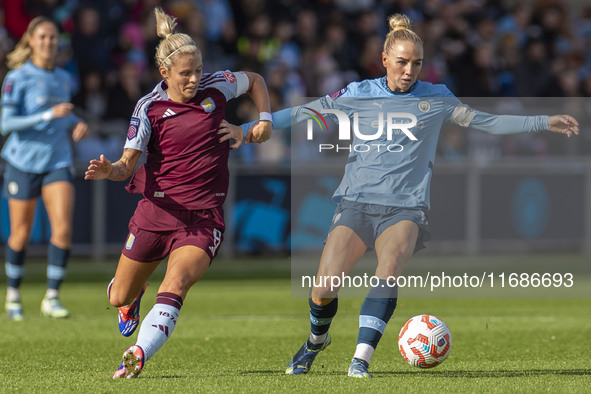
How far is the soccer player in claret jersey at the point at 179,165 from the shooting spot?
637 centimetres

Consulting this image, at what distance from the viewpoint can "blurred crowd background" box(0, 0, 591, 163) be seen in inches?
609

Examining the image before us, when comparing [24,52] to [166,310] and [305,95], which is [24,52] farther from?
[305,95]

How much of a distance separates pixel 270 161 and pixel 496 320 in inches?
257

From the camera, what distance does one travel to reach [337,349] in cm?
809

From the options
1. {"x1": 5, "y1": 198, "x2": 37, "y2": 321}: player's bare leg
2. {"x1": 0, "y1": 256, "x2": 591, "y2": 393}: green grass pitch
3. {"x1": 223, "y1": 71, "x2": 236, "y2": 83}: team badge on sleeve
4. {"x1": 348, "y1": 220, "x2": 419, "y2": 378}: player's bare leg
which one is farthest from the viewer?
{"x1": 5, "y1": 198, "x2": 37, "y2": 321}: player's bare leg

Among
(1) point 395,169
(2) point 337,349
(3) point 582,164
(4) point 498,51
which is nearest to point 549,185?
(3) point 582,164

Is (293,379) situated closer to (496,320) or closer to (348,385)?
(348,385)

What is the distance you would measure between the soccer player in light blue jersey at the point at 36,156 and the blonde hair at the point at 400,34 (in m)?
4.27

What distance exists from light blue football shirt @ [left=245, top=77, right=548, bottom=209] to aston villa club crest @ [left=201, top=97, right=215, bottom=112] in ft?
2.60

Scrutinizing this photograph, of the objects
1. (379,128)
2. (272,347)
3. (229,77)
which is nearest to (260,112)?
(229,77)

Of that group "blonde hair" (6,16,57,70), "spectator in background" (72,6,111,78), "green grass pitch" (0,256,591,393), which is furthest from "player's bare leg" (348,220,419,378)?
"spectator in background" (72,6,111,78)

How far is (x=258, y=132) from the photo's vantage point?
6633 millimetres

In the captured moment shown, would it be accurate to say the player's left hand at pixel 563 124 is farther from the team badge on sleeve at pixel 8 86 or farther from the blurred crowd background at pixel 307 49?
the blurred crowd background at pixel 307 49

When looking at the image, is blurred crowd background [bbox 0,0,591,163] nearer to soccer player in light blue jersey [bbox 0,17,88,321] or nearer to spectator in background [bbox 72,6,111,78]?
spectator in background [bbox 72,6,111,78]
